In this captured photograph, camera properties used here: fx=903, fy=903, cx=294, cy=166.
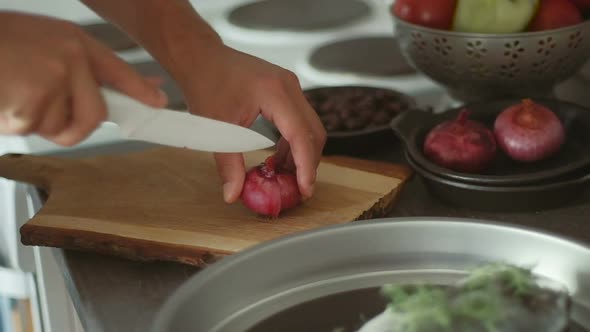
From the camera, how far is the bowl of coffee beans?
3.08 feet

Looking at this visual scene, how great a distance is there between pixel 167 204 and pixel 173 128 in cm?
17

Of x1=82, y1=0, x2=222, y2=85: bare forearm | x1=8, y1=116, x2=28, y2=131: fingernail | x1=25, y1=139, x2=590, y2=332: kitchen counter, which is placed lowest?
x1=25, y1=139, x2=590, y2=332: kitchen counter

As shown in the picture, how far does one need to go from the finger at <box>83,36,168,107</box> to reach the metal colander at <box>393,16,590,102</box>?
1.48 feet

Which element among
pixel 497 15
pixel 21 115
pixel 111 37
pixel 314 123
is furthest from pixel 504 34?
pixel 111 37

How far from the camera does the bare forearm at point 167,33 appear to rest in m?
0.87

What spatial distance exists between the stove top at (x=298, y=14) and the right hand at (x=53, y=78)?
0.83 metres

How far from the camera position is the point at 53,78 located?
1.78 ft

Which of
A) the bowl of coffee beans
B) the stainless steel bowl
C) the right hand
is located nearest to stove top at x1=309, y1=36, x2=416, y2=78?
the bowl of coffee beans

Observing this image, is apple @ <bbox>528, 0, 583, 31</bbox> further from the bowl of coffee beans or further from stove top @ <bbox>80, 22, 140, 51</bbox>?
stove top @ <bbox>80, 22, 140, 51</bbox>

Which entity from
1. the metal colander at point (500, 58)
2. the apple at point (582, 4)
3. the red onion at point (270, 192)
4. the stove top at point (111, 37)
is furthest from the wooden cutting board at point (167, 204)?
the stove top at point (111, 37)

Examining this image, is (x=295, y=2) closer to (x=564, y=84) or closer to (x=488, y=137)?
(x=564, y=84)

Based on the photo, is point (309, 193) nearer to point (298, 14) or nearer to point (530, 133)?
point (530, 133)

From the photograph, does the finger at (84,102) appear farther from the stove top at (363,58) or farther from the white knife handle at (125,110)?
the stove top at (363,58)

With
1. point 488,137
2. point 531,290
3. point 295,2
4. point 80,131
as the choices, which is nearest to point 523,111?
point 488,137
